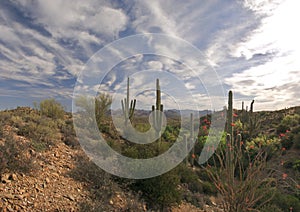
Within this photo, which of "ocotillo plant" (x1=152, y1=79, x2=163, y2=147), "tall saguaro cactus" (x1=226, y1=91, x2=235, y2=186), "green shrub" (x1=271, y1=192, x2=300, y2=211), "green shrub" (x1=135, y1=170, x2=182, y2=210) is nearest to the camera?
"tall saguaro cactus" (x1=226, y1=91, x2=235, y2=186)

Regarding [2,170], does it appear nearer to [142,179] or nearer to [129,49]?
[142,179]

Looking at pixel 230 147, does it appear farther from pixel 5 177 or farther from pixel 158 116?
pixel 158 116

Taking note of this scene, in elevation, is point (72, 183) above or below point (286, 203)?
above

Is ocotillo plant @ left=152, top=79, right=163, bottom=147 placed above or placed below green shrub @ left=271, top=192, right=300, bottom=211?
above

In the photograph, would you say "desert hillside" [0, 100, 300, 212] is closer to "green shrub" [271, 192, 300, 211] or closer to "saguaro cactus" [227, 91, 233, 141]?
"green shrub" [271, 192, 300, 211]

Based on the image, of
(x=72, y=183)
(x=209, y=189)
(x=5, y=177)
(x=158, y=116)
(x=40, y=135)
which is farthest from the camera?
(x=158, y=116)

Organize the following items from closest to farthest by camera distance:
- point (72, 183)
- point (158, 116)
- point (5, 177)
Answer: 1. point (5, 177)
2. point (72, 183)
3. point (158, 116)

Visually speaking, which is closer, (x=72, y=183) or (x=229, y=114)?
(x=72, y=183)

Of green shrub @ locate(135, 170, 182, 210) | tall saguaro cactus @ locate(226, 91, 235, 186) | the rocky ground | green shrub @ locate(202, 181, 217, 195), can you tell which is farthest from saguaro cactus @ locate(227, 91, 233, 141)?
green shrub @ locate(202, 181, 217, 195)

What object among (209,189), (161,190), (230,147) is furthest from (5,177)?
(209,189)

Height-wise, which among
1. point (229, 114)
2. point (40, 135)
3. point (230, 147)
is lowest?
point (40, 135)

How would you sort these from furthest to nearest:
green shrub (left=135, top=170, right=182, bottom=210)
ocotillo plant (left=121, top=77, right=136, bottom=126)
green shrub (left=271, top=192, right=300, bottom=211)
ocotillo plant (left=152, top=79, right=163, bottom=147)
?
ocotillo plant (left=121, top=77, right=136, bottom=126) → ocotillo plant (left=152, top=79, right=163, bottom=147) → green shrub (left=271, top=192, right=300, bottom=211) → green shrub (left=135, top=170, right=182, bottom=210)

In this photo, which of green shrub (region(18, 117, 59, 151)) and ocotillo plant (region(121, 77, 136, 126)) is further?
ocotillo plant (region(121, 77, 136, 126))

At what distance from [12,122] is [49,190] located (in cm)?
406
